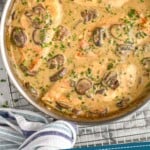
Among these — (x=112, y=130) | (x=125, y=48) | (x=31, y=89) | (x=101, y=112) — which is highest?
(x=125, y=48)

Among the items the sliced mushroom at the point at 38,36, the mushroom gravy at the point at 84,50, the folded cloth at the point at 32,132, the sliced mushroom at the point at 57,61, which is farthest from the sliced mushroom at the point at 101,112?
the sliced mushroom at the point at 38,36

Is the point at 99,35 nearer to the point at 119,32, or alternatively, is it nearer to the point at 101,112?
the point at 119,32

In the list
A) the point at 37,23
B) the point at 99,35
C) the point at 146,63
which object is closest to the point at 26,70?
the point at 37,23

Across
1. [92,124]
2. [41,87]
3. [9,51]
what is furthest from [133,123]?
[9,51]

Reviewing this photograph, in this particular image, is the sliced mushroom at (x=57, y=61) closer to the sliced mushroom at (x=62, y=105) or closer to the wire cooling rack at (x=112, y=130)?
the sliced mushroom at (x=62, y=105)

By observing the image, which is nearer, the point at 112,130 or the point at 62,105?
the point at 62,105

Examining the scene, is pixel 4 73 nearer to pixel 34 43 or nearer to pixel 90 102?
pixel 34 43
